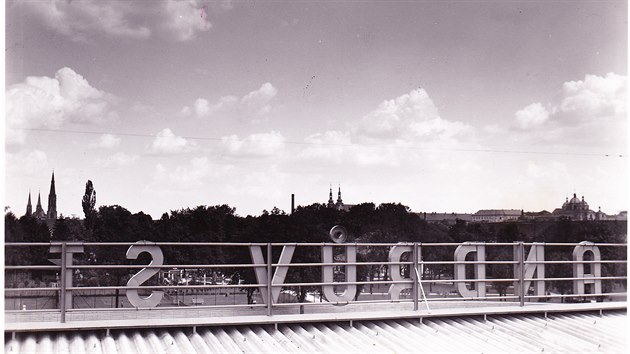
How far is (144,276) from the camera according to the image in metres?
7.25

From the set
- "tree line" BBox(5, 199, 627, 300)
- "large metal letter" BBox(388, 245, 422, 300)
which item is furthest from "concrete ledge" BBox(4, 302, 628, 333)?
"tree line" BBox(5, 199, 627, 300)

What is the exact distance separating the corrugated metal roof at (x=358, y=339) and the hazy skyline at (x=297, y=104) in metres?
27.5

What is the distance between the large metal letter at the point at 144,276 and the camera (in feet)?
23.1

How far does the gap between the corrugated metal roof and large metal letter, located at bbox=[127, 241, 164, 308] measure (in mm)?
912

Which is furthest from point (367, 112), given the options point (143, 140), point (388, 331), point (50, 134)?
point (388, 331)

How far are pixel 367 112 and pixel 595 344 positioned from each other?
7556 centimetres

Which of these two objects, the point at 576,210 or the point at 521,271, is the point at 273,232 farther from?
the point at 521,271

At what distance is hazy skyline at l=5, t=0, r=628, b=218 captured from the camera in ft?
129

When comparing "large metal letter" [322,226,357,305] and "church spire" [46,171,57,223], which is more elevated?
"church spire" [46,171,57,223]

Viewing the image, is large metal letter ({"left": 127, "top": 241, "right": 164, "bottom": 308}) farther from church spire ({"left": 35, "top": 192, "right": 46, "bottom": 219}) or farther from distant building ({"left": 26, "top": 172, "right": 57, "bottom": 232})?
church spire ({"left": 35, "top": 192, "right": 46, "bottom": 219})

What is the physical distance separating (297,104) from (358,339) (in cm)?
5090

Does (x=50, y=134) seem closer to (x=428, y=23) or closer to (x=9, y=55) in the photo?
(x=428, y=23)

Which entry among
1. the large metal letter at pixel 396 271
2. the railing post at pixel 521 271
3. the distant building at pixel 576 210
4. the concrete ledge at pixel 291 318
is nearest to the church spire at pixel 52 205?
the large metal letter at pixel 396 271

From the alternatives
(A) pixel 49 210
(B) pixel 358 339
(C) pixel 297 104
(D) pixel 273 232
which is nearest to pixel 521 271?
(B) pixel 358 339
